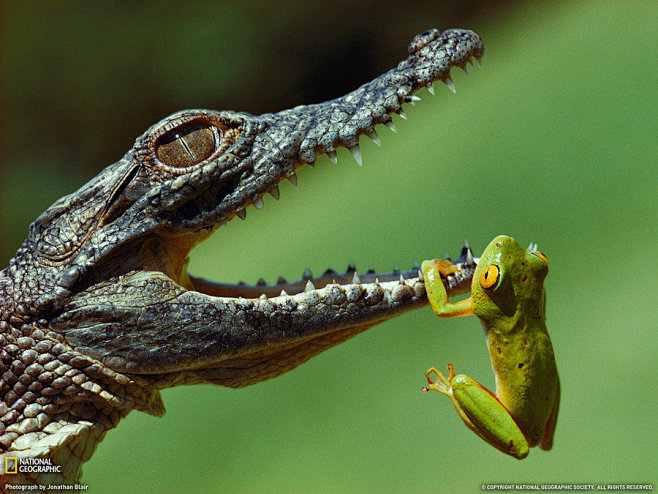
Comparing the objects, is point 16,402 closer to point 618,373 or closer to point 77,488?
point 77,488

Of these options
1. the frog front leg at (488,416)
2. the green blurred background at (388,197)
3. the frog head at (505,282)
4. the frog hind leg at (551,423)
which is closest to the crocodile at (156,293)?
the frog head at (505,282)

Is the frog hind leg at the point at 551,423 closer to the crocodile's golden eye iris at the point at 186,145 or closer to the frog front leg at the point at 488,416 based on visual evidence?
Result: the frog front leg at the point at 488,416

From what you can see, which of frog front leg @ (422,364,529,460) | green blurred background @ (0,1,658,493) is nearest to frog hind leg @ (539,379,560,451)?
frog front leg @ (422,364,529,460)

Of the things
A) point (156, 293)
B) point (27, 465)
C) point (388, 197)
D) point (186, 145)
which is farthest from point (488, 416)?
point (388, 197)

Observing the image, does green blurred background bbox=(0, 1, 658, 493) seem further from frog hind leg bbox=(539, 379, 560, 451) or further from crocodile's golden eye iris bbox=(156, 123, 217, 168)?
crocodile's golden eye iris bbox=(156, 123, 217, 168)

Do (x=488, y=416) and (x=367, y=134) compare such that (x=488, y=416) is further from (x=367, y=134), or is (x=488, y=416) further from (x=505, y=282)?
(x=367, y=134)

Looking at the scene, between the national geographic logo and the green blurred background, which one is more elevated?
the green blurred background
